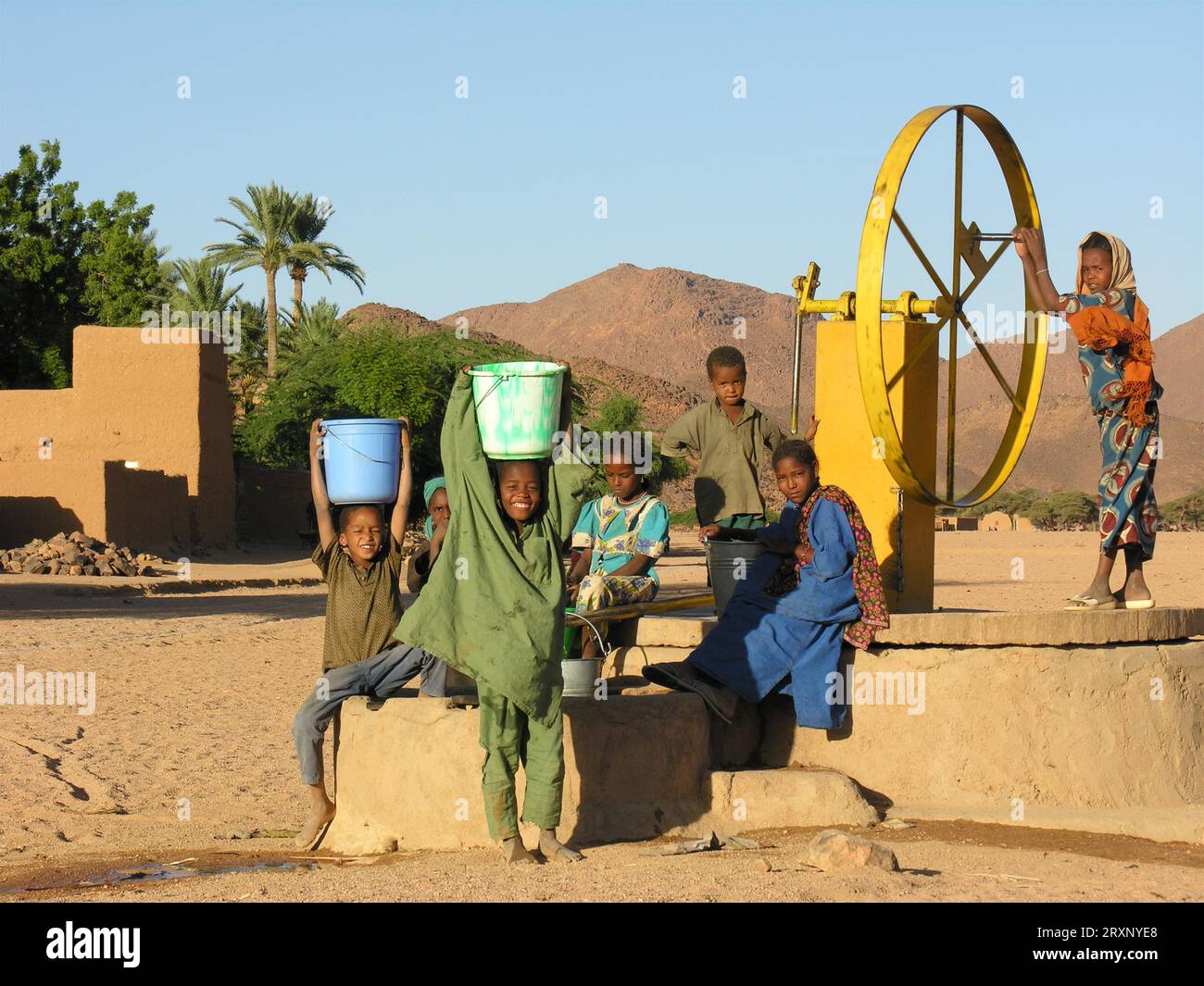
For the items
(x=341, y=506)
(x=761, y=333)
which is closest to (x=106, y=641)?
(x=341, y=506)

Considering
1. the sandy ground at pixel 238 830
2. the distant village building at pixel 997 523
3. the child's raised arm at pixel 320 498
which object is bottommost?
the distant village building at pixel 997 523

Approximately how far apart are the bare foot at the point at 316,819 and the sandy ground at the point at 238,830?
0.08m

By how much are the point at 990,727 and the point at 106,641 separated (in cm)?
876

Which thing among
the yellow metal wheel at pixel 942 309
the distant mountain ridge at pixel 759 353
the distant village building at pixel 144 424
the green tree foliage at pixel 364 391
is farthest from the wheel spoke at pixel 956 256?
the distant mountain ridge at pixel 759 353

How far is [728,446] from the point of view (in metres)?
7.07

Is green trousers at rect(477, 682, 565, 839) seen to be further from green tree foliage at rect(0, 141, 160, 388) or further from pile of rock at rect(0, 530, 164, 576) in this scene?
green tree foliage at rect(0, 141, 160, 388)

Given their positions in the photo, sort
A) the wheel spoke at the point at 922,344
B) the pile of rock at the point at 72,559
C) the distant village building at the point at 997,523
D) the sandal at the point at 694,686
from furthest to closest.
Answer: the distant village building at the point at 997,523 → the pile of rock at the point at 72,559 → the wheel spoke at the point at 922,344 → the sandal at the point at 694,686

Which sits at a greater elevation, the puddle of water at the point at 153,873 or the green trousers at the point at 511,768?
the green trousers at the point at 511,768

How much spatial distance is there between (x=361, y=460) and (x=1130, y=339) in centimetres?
339

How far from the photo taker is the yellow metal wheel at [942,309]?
6359 millimetres

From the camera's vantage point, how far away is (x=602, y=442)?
678 cm

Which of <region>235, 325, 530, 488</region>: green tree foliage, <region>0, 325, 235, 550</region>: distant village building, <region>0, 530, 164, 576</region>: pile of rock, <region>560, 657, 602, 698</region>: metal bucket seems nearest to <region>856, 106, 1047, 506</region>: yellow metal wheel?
<region>560, 657, 602, 698</region>: metal bucket

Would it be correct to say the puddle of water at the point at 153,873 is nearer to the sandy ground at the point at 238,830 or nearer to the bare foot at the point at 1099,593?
the sandy ground at the point at 238,830
